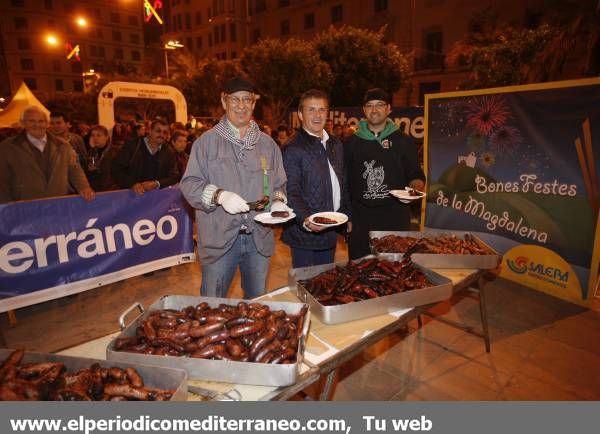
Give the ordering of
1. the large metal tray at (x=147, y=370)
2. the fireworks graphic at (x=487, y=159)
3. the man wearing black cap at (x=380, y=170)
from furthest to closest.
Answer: the fireworks graphic at (x=487, y=159), the man wearing black cap at (x=380, y=170), the large metal tray at (x=147, y=370)

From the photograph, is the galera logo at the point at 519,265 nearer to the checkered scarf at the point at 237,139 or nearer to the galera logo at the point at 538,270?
the galera logo at the point at 538,270

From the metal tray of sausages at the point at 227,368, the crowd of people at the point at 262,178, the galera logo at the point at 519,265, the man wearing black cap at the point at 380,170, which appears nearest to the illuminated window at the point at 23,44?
the crowd of people at the point at 262,178

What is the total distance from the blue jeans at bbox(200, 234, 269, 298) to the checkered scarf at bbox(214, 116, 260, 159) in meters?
0.72

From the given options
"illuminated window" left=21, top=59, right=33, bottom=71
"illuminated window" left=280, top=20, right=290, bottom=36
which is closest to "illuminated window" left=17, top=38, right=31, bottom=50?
"illuminated window" left=21, top=59, right=33, bottom=71

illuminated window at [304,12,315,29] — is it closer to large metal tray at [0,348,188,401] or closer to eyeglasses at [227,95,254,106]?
eyeglasses at [227,95,254,106]

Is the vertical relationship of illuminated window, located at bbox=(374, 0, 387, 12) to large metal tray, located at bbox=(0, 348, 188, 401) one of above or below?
above

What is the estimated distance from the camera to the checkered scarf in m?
2.84

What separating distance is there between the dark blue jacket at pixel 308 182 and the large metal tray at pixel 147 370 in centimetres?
188

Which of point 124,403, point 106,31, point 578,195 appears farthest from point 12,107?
point 106,31

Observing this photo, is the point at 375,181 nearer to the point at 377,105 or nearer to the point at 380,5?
the point at 377,105

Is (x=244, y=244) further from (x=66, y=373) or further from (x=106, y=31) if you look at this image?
(x=106, y=31)

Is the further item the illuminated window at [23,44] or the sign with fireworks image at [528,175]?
the illuminated window at [23,44]

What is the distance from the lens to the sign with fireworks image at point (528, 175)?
4.65 meters

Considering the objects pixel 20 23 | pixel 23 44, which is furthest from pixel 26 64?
pixel 20 23
